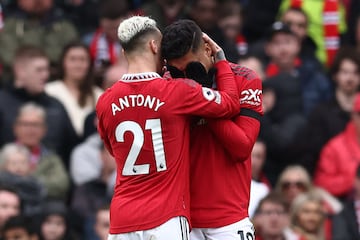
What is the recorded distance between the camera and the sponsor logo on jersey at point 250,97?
8.94m

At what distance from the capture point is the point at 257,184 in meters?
13.0

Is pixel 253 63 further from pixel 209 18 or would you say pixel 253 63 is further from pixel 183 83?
pixel 183 83

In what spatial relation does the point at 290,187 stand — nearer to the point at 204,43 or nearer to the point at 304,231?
the point at 304,231

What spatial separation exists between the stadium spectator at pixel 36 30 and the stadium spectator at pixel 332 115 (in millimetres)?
2996

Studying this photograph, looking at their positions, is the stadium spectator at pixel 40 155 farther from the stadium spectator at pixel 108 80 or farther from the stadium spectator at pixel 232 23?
the stadium spectator at pixel 232 23

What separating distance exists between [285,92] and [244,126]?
547 centimetres

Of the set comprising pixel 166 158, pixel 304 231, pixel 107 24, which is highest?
pixel 107 24

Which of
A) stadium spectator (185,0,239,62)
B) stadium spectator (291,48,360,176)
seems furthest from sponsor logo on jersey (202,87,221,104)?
stadium spectator (185,0,239,62)

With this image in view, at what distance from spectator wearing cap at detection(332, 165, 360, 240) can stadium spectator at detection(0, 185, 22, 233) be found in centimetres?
291

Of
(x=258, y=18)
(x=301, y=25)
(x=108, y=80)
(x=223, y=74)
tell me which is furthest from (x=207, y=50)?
(x=258, y=18)

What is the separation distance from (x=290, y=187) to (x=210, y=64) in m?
4.43

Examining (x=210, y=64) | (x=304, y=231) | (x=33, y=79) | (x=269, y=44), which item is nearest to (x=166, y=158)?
(x=210, y=64)

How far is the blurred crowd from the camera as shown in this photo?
12.6 meters

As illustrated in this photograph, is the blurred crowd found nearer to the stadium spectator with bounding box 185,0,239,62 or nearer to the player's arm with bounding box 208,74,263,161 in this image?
the stadium spectator with bounding box 185,0,239,62
